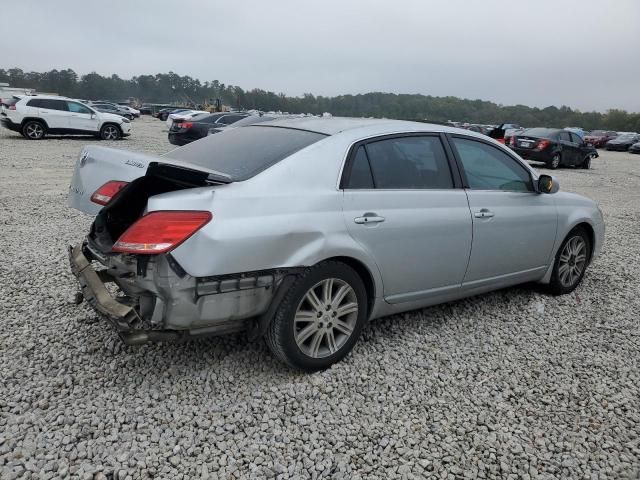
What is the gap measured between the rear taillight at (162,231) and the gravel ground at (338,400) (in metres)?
0.88

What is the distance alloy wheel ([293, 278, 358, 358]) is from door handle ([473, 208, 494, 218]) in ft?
4.07

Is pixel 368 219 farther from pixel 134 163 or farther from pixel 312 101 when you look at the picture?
pixel 312 101

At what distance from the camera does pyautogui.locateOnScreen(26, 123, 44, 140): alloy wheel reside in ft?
59.3

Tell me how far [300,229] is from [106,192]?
4.00 ft

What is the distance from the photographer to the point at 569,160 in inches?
762

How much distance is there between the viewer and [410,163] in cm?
358

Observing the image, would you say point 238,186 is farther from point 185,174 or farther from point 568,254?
point 568,254

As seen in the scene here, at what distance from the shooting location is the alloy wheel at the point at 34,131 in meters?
18.1

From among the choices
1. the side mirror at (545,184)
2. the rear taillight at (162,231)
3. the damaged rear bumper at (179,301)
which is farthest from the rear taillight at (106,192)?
the side mirror at (545,184)

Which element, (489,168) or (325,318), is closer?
(325,318)

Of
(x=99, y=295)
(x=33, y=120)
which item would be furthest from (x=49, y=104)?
(x=99, y=295)

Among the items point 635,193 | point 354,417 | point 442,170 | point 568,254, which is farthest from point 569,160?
point 354,417

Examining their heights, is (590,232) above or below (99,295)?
above

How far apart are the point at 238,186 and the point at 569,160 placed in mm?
19493
